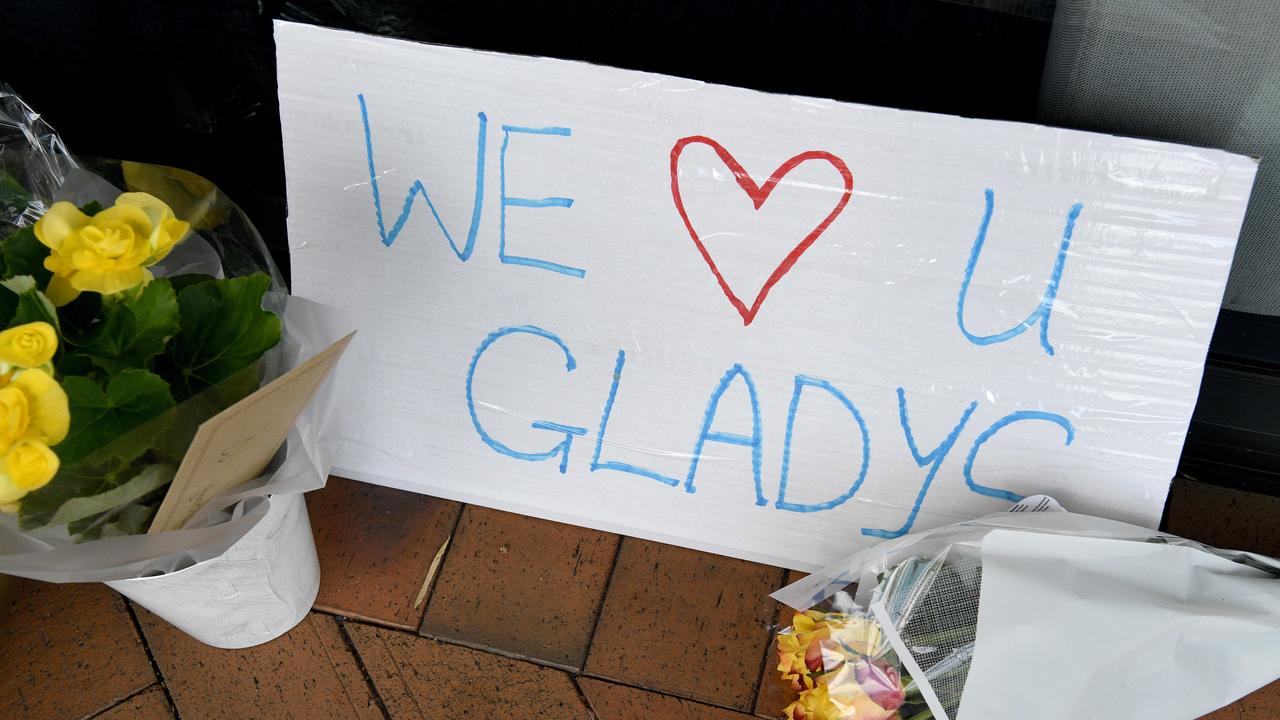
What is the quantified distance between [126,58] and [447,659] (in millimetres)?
738

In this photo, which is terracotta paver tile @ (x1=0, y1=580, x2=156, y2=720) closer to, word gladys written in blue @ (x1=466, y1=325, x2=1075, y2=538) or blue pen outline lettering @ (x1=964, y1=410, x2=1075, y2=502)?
word gladys written in blue @ (x1=466, y1=325, x2=1075, y2=538)

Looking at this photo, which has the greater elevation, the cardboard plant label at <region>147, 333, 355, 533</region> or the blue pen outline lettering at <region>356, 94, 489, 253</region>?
the blue pen outline lettering at <region>356, 94, 489, 253</region>

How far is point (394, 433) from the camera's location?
1.08 metres

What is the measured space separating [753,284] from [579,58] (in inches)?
11.9

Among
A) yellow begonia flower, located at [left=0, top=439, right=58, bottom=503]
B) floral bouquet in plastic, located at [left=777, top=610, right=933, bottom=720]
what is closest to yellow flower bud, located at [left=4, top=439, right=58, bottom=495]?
yellow begonia flower, located at [left=0, top=439, right=58, bottom=503]

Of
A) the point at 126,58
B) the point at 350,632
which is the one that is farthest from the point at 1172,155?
the point at 126,58

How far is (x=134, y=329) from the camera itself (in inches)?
27.4

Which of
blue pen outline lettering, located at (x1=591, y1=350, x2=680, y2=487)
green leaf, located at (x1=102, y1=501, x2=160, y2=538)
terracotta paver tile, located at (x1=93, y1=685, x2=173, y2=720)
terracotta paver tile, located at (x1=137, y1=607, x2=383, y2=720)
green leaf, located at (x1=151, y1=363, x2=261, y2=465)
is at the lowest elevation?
terracotta paver tile, located at (x1=93, y1=685, x2=173, y2=720)

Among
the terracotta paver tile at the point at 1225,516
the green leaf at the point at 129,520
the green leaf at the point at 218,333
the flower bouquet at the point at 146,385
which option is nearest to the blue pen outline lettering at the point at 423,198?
the flower bouquet at the point at 146,385

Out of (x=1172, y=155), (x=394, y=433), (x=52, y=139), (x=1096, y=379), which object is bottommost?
(x=394, y=433)

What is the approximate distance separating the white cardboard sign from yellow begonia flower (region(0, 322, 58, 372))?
1.28ft

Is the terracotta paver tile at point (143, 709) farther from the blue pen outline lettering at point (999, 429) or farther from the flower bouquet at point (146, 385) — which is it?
the blue pen outline lettering at point (999, 429)

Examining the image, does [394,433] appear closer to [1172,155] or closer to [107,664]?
[107,664]

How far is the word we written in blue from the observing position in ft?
2.96
